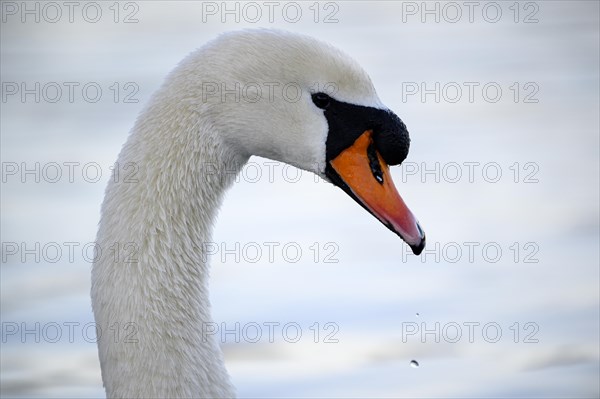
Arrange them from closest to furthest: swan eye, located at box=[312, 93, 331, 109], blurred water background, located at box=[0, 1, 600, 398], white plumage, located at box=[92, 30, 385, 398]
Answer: white plumage, located at box=[92, 30, 385, 398]
swan eye, located at box=[312, 93, 331, 109]
blurred water background, located at box=[0, 1, 600, 398]

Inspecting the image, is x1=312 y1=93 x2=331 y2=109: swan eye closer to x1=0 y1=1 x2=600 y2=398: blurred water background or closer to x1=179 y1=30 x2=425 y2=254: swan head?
x1=179 y1=30 x2=425 y2=254: swan head

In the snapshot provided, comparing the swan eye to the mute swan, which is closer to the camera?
the mute swan

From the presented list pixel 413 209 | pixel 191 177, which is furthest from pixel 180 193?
pixel 413 209

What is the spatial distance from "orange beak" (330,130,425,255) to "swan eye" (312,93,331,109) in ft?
0.53

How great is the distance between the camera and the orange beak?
4637mm

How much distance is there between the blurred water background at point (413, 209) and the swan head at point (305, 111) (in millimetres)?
2631

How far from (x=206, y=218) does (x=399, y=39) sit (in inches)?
326

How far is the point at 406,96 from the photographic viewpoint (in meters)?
10.8

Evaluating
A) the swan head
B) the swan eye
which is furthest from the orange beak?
the swan eye

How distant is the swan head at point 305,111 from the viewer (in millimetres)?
4457

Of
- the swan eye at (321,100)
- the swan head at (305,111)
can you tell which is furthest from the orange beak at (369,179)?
the swan eye at (321,100)

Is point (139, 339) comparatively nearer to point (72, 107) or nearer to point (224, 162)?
point (224, 162)

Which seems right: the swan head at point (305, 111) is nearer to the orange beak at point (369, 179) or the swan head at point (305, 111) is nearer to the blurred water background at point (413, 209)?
the orange beak at point (369, 179)

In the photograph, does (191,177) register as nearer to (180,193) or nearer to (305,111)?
(180,193)
